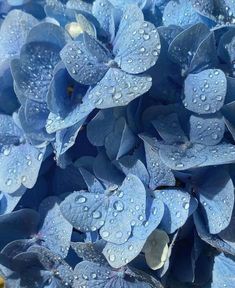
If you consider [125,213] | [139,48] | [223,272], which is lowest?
[223,272]

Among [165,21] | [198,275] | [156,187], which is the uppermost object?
[165,21]

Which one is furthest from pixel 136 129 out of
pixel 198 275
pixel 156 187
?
pixel 198 275

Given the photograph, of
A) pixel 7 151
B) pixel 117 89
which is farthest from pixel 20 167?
pixel 117 89

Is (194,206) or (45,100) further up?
(45,100)

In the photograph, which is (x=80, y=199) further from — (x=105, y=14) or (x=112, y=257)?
(x=105, y=14)

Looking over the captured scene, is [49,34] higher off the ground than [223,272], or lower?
higher

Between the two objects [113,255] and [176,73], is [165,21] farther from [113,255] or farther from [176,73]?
[113,255]

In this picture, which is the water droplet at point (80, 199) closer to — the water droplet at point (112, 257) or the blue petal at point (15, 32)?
the water droplet at point (112, 257)
